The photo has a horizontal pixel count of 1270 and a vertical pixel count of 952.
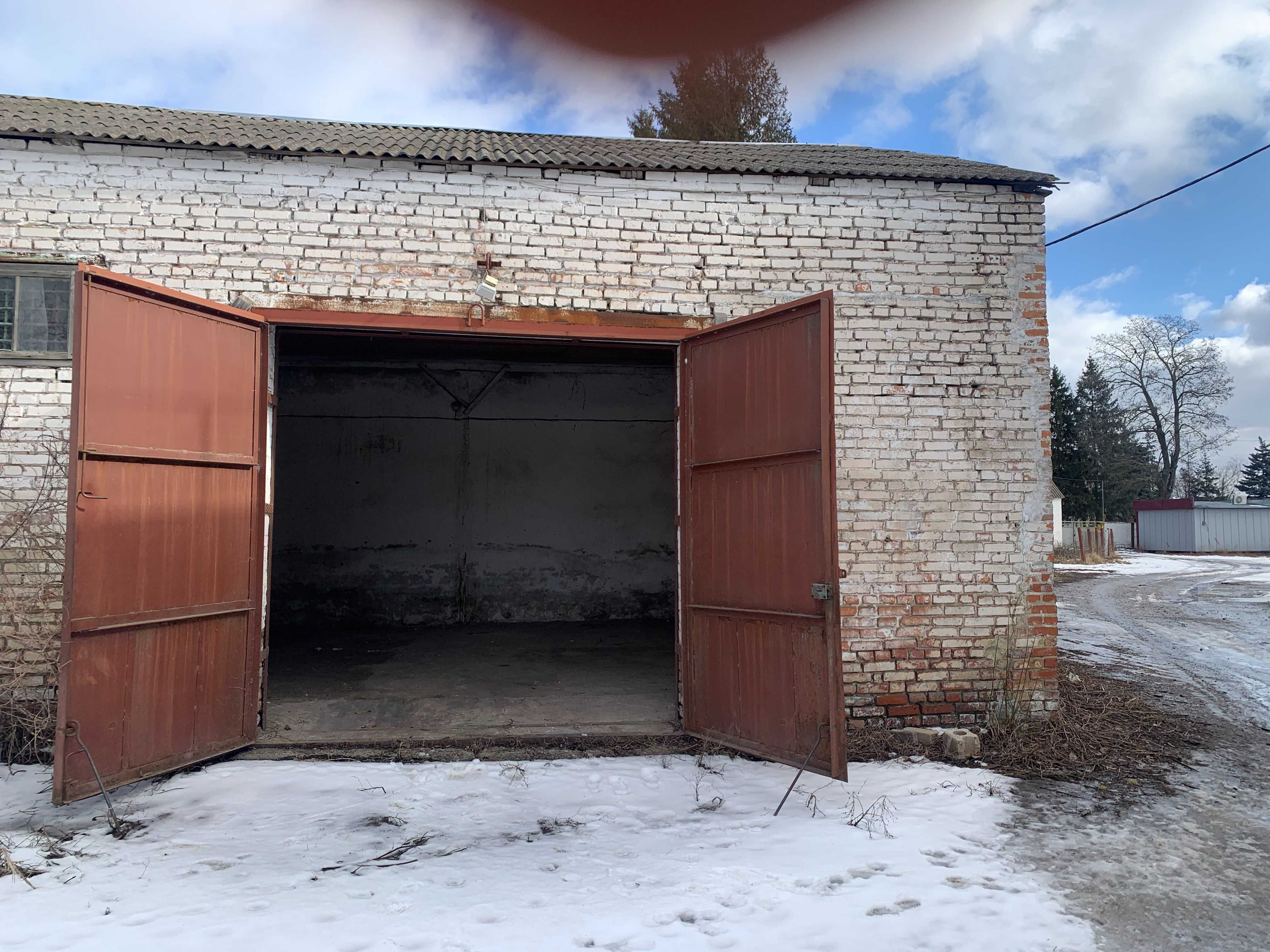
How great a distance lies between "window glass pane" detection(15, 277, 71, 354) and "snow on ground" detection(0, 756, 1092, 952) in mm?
2609

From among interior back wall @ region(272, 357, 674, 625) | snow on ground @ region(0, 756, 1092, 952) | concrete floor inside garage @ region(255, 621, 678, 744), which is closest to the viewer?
snow on ground @ region(0, 756, 1092, 952)

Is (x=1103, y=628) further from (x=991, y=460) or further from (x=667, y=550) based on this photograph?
(x=991, y=460)

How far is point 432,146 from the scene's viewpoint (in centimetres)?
539

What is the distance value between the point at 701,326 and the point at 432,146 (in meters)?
2.32

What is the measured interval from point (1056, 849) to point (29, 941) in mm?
4233

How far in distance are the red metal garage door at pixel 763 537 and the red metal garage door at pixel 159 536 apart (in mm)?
2778

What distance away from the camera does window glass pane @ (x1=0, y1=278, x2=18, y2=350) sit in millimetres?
4793

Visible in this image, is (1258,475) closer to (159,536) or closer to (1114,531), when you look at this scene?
(1114,531)

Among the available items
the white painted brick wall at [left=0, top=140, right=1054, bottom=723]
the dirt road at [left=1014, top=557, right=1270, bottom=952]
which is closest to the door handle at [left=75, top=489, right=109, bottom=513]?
the white painted brick wall at [left=0, top=140, right=1054, bottom=723]

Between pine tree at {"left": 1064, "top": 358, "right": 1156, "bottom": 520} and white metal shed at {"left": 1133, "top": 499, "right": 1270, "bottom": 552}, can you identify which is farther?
pine tree at {"left": 1064, "top": 358, "right": 1156, "bottom": 520}

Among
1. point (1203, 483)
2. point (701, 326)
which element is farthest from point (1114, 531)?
point (701, 326)

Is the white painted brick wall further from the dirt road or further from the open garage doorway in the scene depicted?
the dirt road

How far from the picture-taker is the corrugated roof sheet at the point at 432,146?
16.2 feet

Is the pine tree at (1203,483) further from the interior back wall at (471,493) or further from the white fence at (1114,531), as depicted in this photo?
the interior back wall at (471,493)
